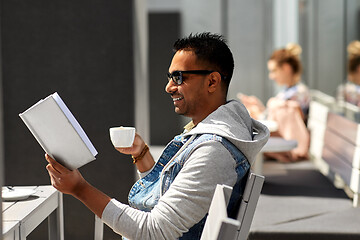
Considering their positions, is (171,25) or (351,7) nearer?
(351,7)

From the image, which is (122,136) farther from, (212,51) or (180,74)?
(212,51)

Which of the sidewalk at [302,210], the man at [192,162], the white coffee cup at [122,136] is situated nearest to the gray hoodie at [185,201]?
the man at [192,162]

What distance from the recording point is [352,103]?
5.69m

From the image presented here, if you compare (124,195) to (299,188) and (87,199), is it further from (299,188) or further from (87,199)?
(87,199)

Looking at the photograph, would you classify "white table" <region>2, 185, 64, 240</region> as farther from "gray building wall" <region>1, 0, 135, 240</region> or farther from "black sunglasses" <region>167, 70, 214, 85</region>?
"gray building wall" <region>1, 0, 135, 240</region>

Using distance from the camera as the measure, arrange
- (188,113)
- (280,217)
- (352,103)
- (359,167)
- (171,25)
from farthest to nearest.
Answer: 1. (171,25)
2. (352,103)
3. (359,167)
4. (280,217)
5. (188,113)

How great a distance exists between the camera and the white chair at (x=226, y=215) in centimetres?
134

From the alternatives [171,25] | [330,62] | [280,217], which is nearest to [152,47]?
[171,25]

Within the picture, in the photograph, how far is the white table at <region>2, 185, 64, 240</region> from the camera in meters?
2.14

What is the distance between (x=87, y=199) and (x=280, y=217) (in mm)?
1954

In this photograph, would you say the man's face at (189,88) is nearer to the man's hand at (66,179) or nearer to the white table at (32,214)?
the man's hand at (66,179)

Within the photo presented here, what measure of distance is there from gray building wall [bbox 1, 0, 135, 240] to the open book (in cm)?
211

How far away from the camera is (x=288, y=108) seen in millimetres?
5816

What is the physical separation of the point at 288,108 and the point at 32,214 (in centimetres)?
383
